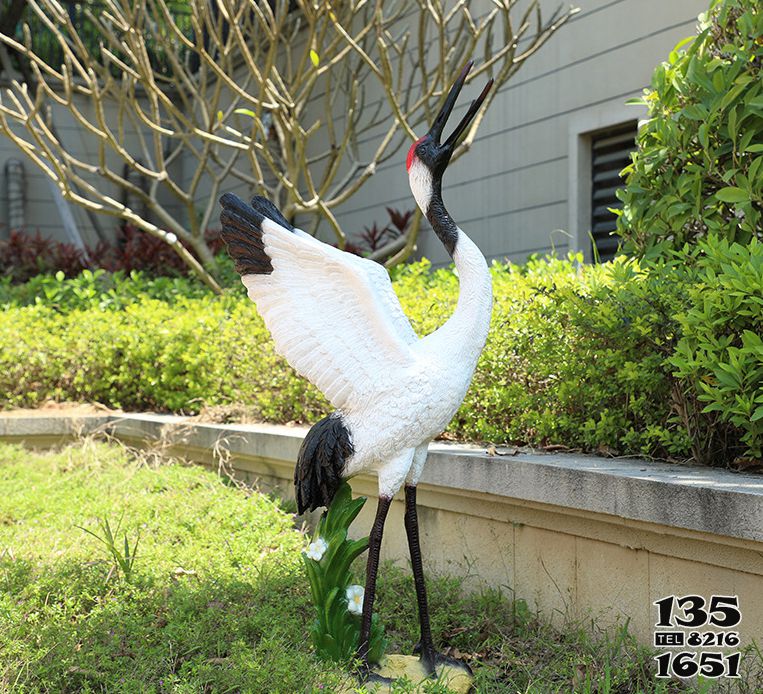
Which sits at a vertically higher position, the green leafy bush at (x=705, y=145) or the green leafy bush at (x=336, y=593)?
the green leafy bush at (x=705, y=145)

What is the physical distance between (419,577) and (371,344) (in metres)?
0.81

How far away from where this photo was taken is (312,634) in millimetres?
3195

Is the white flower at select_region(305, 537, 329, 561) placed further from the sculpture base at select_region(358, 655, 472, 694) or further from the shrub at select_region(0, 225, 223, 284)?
the shrub at select_region(0, 225, 223, 284)

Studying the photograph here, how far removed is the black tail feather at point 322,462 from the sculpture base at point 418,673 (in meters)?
0.59

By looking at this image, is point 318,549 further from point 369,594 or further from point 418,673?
point 418,673

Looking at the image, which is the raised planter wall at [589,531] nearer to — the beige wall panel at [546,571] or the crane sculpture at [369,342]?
the beige wall panel at [546,571]

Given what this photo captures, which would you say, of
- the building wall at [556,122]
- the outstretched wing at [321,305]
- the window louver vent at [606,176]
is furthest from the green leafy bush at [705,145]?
the window louver vent at [606,176]

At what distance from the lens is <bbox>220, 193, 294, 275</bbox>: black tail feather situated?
3141 millimetres

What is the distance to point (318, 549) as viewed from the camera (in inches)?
125

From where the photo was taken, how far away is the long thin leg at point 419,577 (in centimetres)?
313

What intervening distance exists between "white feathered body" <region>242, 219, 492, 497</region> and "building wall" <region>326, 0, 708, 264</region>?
177 inches

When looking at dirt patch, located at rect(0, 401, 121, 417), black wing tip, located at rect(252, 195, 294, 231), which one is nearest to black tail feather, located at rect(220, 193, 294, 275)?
black wing tip, located at rect(252, 195, 294, 231)

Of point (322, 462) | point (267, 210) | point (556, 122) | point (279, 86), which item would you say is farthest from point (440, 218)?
point (279, 86)

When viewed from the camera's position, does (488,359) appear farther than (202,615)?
Yes
